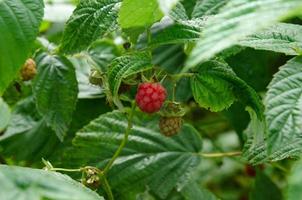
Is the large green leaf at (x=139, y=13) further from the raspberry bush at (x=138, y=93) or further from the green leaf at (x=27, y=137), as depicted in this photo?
the green leaf at (x=27, y=137)

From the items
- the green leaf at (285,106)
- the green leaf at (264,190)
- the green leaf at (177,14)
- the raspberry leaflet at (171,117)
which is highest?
the green leaf at (177,14)

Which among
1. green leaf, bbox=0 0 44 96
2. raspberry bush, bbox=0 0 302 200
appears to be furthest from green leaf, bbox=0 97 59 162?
green leaf, bbox=0 0 44 96

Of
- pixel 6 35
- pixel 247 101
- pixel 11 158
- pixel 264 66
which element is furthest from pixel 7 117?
pixel 264 66

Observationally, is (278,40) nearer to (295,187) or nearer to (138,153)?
(295,187)

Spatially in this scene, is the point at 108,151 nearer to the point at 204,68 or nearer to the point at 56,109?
the point at 56,109

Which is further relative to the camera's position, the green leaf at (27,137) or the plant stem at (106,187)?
the green leaf at (27,137)

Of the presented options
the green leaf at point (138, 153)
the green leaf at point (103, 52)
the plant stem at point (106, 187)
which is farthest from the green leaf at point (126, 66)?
the green leaf at point (103, 52)

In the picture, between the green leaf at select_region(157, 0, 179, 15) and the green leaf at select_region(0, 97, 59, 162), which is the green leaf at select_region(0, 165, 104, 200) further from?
the green leaf at select_region(0, 97, 59, 162)
